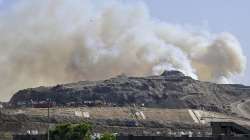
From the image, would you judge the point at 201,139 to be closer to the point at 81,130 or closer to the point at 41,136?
the point at 81,130

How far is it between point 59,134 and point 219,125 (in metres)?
26.7

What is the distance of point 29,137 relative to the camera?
Result: 144750 mm

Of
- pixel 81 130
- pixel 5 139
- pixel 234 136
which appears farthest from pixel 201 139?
pixel 5 139

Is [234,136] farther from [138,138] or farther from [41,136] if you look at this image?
[41,136]

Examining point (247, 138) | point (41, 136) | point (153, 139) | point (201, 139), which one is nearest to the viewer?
point (247, 138)

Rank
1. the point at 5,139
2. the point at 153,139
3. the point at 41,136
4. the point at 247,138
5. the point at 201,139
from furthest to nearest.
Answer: the point at 5,139, the point at 41,136, the point at 153,139, the point at 201,139, the point at 247,138

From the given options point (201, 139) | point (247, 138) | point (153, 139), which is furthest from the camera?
point (153, 139)

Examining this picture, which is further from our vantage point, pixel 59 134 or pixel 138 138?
pixel 138 138

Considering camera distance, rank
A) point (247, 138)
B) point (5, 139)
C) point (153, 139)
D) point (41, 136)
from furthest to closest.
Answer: point (5, 139) → point (41, 136) → point (153, 139) → point (247, 138)

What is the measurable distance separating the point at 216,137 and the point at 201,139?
6003 millimetres

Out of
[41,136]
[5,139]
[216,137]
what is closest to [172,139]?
[216,137]

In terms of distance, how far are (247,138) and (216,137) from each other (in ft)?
20.1

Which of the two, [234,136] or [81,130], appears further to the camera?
[81,130]

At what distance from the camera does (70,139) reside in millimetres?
117188
